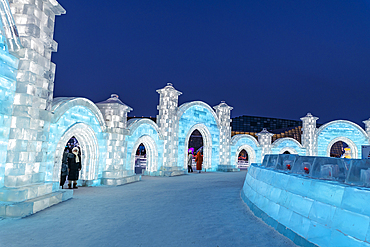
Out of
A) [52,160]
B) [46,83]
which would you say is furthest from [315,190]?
[52,160]

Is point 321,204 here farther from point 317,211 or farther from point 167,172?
point 167,172

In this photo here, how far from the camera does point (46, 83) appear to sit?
20.8 feet

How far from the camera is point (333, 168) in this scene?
14.3 ft

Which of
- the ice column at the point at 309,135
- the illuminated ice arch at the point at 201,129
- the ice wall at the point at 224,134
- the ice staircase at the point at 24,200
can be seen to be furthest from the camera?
the ice column at the point at 309,135

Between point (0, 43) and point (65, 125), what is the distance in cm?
349

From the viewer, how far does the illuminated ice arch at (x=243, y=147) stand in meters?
19.9

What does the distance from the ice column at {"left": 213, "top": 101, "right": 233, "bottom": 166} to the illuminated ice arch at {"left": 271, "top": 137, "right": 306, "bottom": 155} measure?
185 inches

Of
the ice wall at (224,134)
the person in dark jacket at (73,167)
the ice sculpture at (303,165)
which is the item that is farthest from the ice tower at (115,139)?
the ice wall at (224,134)

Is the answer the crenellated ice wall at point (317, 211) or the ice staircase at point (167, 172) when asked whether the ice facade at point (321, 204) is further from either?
the ice staircase at point (167, 172)

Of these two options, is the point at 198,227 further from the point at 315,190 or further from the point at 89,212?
the point at 89,212

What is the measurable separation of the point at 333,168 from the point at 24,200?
614cm

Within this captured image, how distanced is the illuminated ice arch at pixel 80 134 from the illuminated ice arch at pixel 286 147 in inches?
618

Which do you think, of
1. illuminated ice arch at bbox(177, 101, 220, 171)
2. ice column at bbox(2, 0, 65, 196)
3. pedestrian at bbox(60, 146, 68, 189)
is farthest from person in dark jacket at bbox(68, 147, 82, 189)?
illuminated ice arch at bbox(177, 101, 220, 171)

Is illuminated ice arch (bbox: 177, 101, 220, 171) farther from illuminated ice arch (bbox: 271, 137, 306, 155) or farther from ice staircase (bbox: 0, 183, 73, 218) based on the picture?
ice staircase (bbox: 0, 183, 73, 218)
